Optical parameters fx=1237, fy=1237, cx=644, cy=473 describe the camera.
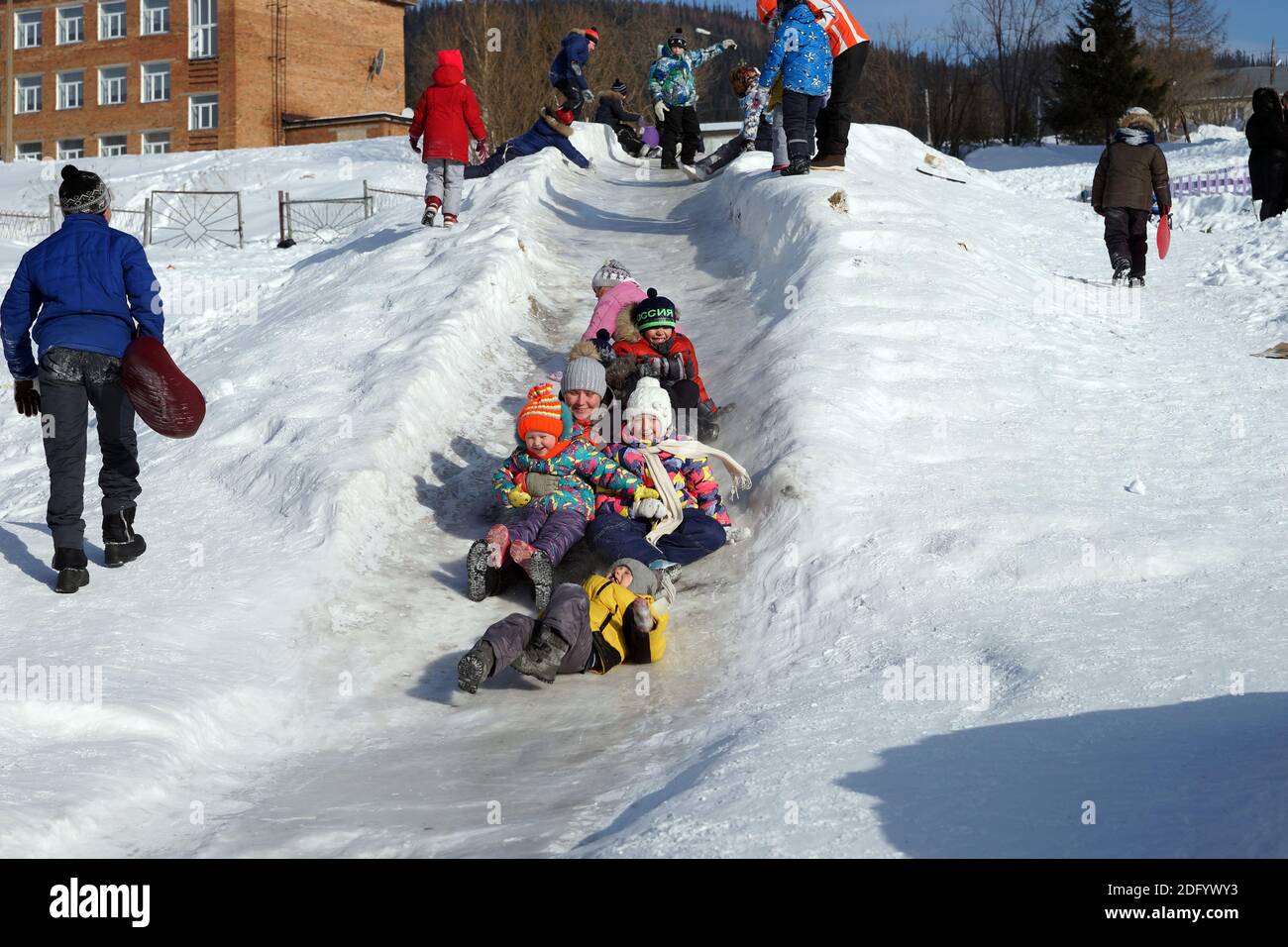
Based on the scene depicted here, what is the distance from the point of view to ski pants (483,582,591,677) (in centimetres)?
478

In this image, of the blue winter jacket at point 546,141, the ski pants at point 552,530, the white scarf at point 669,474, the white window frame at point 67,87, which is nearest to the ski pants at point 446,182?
the blue winter jacket at point 546,141

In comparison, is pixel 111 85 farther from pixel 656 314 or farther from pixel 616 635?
pixel 616 635

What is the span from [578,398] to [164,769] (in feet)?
10.4

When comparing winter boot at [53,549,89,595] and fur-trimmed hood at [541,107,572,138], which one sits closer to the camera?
winter boot at [53,549,89,595]

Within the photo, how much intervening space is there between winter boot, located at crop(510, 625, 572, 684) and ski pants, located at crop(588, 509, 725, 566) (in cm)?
107

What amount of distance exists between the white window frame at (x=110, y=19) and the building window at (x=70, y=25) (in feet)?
2.84

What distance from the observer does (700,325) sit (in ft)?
32.3

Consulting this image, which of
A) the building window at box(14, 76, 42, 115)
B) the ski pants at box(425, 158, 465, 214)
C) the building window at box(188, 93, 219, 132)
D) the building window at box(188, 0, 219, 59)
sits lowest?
the ski pants at box(425, 158, 465, 214)

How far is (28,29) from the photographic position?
1853 inches

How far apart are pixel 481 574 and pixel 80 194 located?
2567 millimetres

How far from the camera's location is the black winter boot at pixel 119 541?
5.79 metres

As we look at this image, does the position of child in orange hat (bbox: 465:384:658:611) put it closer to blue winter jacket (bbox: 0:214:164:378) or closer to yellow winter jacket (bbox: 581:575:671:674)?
yellow winter jacket (bbox: 581:575:671:674)

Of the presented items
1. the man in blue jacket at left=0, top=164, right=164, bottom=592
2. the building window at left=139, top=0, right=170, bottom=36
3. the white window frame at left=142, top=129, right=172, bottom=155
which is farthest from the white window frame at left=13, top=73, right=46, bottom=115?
the man in blue jacket at left=0, top=164, right=164, bottom=592

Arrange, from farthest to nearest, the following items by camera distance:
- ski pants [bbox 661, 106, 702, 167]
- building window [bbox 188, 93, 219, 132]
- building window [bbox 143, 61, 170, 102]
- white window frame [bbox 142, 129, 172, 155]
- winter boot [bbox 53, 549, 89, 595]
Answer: building window [bbox 143, 61, 170, 102]
white window frame [bbox 142, 129, 172, 155]
building window [bbox 188, 93, 219, 132]
ski pants [bbox 661, 106, 702, 167]
winter boot [bbox 53, 549, 89, 595]
